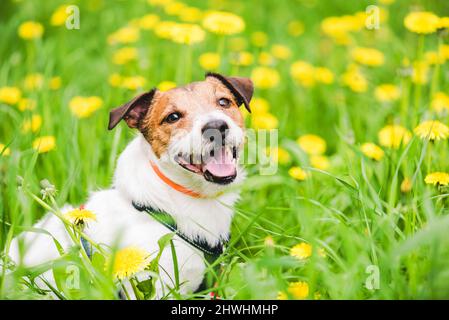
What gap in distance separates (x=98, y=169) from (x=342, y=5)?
12.3 ft

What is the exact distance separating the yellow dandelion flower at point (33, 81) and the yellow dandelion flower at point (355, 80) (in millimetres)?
2392

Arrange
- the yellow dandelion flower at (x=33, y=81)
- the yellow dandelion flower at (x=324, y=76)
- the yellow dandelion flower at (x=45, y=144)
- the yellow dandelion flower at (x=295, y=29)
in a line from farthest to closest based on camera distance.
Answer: the yellow dandelion flower at (x=295, y=29)
the yellow dandelion flower at (x=324, y=76)
the yellow dandelion flower at (x=33, y=81)
the yellow dandelion flower at (x=45, y=144)

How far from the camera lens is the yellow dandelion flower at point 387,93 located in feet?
13.9

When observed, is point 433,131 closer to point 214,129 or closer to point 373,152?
point 373,152

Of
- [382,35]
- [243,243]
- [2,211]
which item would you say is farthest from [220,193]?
[382,35]

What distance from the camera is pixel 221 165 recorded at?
8.66 ft

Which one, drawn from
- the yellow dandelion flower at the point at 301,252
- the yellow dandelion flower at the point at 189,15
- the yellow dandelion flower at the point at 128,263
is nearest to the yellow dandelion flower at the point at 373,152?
the yellow dandelion flower at the point at 301,252

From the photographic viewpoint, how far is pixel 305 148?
153 inches

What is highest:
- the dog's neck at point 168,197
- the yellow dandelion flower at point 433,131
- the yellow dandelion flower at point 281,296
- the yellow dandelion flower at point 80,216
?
the yellow dandelion flower at point 433,131

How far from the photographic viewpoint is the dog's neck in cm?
263

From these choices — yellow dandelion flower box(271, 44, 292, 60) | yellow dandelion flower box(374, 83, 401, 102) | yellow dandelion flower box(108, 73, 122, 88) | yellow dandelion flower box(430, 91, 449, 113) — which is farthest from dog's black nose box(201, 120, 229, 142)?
yellow dandelion flower box(271, 44, 292, 60)

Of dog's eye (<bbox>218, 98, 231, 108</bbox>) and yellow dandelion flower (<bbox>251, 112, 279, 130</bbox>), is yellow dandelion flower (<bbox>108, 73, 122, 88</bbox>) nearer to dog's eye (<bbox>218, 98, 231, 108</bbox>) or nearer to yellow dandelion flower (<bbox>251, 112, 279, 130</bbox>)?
yellow dandelion flower (<bbox>251, 112, 279, 130</bbox>)

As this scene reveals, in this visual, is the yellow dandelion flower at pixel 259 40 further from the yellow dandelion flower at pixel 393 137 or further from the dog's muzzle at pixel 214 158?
the dog's muzzle at pixel 214 158
